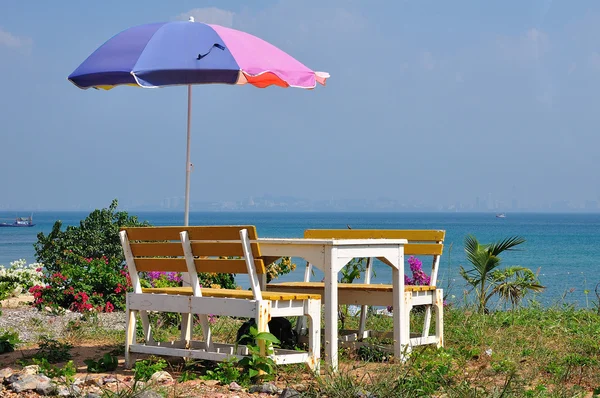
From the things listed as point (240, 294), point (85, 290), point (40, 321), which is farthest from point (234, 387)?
point (85, 290)

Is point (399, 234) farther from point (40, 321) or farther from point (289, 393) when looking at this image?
point (40, 321)

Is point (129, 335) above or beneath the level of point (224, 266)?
beneath

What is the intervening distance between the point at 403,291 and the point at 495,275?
529cm

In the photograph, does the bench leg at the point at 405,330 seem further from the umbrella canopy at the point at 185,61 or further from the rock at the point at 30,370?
the rock at the point at 30,370

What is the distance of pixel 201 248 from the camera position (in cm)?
554

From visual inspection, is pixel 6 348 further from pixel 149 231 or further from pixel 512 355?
pixel 512 355

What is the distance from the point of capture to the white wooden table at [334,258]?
5523 millimetres

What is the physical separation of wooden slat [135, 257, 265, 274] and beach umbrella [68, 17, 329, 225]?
3.36ft

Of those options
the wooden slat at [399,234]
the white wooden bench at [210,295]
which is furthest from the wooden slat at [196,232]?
the wooden slat at [399,234]

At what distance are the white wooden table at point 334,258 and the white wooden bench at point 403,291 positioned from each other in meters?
0.12

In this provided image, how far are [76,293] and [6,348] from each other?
8.52 feet

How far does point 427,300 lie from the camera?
6516 millimetres

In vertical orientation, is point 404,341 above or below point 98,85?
below

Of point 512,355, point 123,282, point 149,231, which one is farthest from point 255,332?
point 123,282
